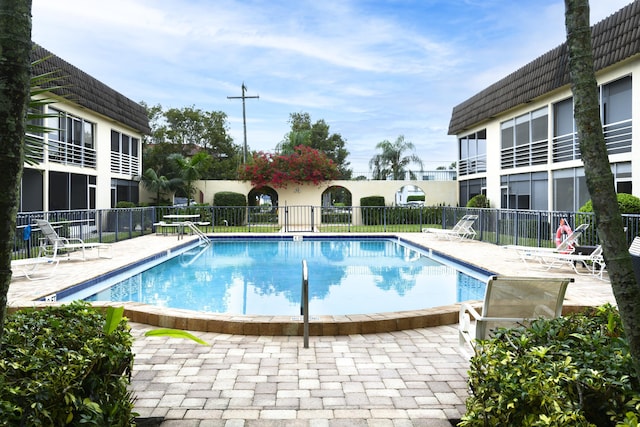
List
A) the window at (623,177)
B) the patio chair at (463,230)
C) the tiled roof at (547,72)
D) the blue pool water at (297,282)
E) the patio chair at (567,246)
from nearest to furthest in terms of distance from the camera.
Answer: the blue pool water at (297,282)
the patio chair at (567,246)
the tiled roof at (547,72)
the window at (623,177)
the patio chair at (463,230)

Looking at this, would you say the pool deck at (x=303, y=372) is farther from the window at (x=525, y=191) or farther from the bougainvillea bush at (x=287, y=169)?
the bougainvillea bush at (x=287, y=169)

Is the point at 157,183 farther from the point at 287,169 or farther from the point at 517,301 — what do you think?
the point at 517,301

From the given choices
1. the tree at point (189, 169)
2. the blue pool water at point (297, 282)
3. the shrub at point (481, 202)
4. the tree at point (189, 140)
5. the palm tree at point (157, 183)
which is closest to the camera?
the blue pool water at point (297, 282)

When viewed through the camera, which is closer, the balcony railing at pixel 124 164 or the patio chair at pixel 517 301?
the patio chair at pixel 517 301

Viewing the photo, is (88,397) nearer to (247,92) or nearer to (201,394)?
(201,394)

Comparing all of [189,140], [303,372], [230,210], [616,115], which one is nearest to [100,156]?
[230,210]

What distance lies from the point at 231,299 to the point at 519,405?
6543 mm

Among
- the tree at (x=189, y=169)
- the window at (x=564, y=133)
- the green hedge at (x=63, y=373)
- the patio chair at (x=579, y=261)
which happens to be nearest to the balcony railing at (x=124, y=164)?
the tree at (x=189, y=169)

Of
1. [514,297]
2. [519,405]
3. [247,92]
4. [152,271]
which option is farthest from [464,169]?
[519,405]

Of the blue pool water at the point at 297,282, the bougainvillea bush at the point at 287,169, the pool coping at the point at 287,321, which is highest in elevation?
the bougainvillea bush at the point at 287,169

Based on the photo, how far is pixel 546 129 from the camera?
680 inches

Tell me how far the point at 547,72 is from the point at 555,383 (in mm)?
15718

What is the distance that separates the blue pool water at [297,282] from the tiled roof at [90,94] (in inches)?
270

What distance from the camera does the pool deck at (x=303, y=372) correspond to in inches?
121
